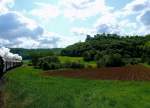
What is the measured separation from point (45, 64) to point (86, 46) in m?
61.3

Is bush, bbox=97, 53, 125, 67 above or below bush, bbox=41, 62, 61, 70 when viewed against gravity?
above

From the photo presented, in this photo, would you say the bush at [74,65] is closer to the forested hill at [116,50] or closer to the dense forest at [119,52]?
the dense forest at [119,52]

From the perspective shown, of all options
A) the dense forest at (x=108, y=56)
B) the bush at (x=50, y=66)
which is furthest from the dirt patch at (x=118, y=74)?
the bush at (x=50, y=66)

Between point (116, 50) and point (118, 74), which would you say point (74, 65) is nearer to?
point (116, 50)

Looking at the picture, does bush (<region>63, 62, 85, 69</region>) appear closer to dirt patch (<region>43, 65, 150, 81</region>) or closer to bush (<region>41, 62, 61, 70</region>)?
bush (<region>41, 62, 61, 70</region>)

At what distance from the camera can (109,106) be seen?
85.1ft

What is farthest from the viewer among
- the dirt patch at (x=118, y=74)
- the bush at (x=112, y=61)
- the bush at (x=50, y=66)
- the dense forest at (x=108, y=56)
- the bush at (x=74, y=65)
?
the bush at (x=50, y=66)

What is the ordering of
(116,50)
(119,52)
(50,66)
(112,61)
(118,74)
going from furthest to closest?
(116,50), (119,52), (50,66), (112,61), (118,74)

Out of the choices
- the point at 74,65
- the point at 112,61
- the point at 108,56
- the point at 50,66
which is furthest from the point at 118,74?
the point at 50,66

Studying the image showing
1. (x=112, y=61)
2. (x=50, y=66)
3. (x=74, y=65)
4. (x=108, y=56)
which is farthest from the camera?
(x=50, y=66)

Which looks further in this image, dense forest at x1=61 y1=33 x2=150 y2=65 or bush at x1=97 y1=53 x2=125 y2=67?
dense forest at x1=61 y1=33 x2=150 y2=65

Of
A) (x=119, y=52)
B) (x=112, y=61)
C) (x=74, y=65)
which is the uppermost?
(x=119, y=52)

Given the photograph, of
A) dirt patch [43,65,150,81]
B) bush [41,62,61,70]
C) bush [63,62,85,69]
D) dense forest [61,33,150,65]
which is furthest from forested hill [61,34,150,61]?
dirt patch [43,65,150,81]

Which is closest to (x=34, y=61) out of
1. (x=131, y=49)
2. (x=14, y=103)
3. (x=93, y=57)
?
(x=93, y=57)
